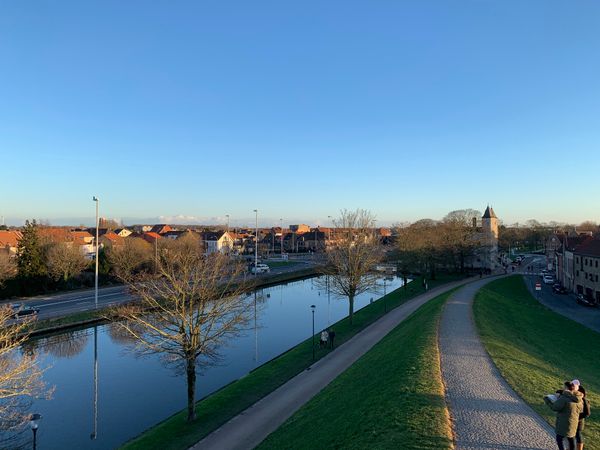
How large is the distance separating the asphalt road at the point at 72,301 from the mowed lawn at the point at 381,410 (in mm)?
28255

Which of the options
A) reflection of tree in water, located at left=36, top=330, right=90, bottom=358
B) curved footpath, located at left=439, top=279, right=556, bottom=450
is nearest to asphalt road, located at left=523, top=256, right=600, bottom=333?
curved footpath, located at left=439, top=279, right=556, bottom=450

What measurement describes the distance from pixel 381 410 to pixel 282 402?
20.5 ft

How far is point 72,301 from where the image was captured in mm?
41625

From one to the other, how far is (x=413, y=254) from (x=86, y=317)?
39629 millimetres

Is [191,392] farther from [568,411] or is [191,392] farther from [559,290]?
[559,290]

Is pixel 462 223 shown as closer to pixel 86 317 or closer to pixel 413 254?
pixel 413 254

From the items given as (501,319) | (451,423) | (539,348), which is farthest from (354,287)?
(451,423)

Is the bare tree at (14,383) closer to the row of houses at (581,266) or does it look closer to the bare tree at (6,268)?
the bare tree at (6,268)

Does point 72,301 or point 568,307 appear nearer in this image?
point 568,307

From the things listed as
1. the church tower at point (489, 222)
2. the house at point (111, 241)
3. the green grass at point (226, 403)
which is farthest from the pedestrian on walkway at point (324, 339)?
the church tower at point (489, 222)

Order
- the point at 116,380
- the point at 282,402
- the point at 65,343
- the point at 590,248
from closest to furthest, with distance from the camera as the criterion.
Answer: the point at 282,402
the point at 116,380
the point at 65,343
the point at 590,248

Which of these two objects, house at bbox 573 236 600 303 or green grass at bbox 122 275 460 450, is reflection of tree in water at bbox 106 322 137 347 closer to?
green grass at bbox 122 275 460 450

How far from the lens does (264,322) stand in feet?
118

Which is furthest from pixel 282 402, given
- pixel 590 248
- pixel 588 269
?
pixel 590 248
